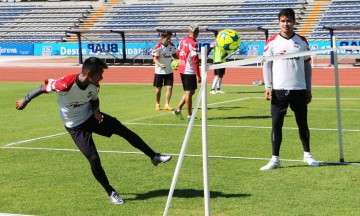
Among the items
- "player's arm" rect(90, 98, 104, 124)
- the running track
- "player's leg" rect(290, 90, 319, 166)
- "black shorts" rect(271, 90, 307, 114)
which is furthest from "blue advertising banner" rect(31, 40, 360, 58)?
"player's arm" rect(90, 98, 104, 124)

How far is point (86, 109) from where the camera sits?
8680 millimetres

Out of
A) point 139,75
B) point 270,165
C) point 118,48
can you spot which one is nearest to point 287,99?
point 270,165

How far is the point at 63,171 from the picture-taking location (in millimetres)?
10438

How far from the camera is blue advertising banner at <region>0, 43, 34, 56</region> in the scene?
5853cm

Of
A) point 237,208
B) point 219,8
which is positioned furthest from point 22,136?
point 219,8

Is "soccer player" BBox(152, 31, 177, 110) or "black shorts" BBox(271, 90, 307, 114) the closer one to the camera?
"black shorts" BBox(271, 90, 307, 114)

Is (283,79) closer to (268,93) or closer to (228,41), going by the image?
(268,93)

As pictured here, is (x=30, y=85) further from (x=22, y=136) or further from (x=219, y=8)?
(x=219, y=8)

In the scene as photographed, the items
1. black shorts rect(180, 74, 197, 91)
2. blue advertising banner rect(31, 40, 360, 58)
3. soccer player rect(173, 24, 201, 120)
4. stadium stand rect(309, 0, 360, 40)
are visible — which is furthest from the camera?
stadium stand rect(309, 0, 360, 40)

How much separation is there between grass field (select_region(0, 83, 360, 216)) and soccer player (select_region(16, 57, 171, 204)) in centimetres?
47

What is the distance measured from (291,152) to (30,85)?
20.5 m

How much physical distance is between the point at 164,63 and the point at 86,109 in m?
11.1

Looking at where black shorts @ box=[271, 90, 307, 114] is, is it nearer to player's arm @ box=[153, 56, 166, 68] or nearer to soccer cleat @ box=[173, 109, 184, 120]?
soccer cleat @ box=[173, 109, 184, 120]

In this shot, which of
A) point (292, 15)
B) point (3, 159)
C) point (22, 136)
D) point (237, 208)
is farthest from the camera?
point (22, 136)
